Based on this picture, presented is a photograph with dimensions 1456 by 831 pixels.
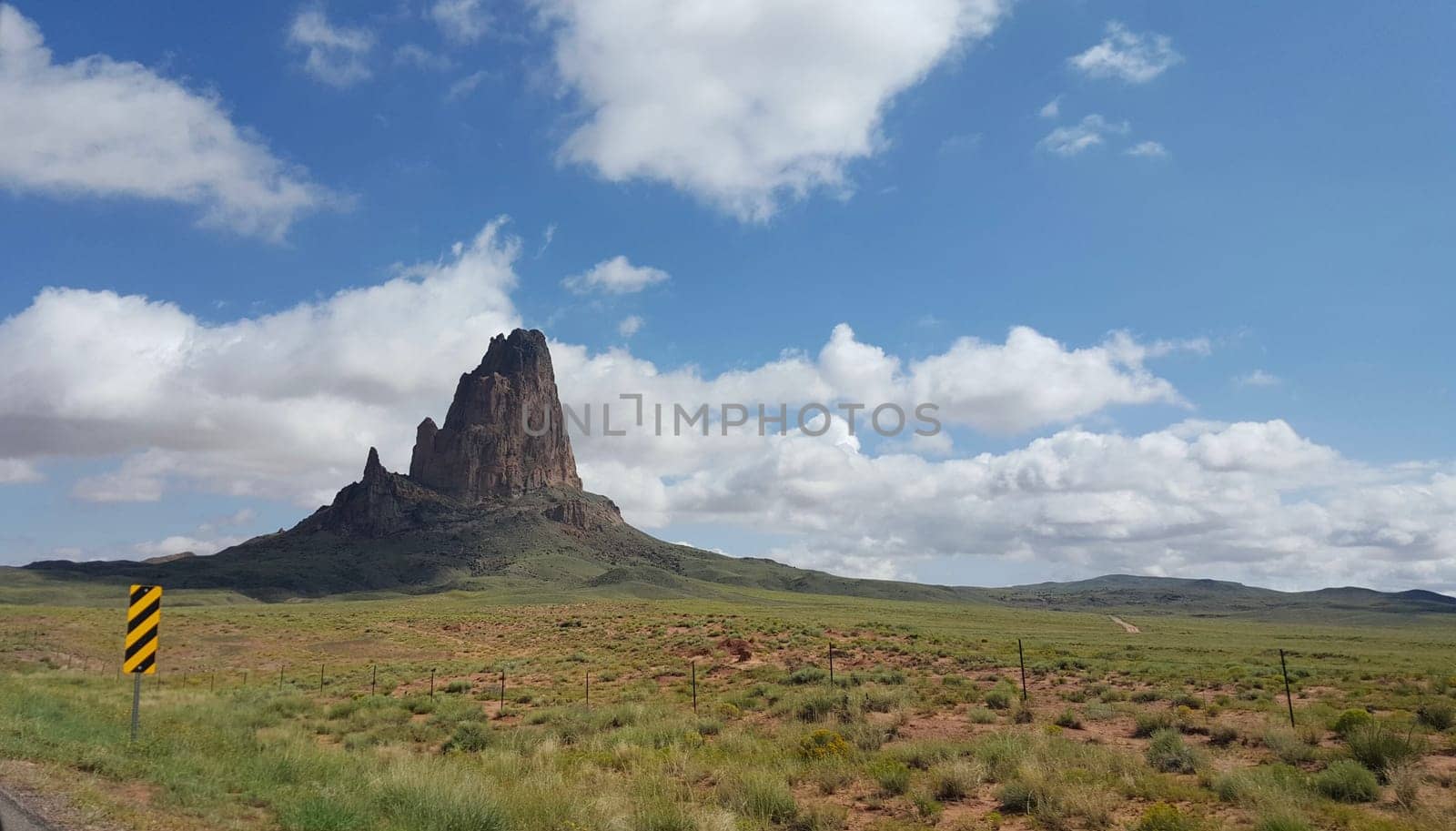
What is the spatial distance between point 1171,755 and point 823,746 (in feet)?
20.7

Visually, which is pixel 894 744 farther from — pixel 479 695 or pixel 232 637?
pixel 232 637

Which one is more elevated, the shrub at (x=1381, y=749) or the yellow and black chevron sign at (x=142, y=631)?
the yellow and black chevron sign at (x=142, y=631)

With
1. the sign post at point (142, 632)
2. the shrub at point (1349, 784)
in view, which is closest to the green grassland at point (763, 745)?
the shrub at point (1349, 784)

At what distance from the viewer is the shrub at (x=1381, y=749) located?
13406 mm

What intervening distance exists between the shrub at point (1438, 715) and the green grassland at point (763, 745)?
0.05m

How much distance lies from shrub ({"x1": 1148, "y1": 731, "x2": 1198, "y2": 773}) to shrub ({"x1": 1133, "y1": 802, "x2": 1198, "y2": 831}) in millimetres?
3559

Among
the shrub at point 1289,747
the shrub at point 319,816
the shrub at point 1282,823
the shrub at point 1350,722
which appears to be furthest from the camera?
the shrub at point 1350,722

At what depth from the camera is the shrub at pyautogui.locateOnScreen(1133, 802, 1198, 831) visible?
1045 centimetres

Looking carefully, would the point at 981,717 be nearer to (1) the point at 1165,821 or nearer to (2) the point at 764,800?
(1) the point at 1165,821

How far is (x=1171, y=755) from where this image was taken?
1455cm

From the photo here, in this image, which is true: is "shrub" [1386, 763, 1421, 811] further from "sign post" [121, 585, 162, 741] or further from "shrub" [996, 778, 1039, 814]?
"sign post" [121, 585, 162, 741]

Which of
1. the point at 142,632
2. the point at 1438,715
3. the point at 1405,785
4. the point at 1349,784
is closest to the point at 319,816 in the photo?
the point at 142,632

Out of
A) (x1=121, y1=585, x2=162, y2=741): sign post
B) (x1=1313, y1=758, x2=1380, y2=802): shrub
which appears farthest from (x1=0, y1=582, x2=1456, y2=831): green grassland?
(x1=121, y1=585, x2=162, y2=741): sign post

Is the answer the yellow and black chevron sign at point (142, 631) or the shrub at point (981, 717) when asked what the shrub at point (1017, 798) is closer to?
the shrub at point (981, 717)
